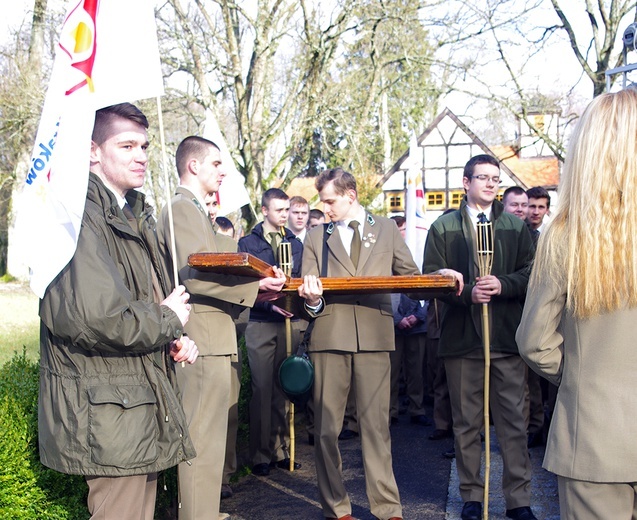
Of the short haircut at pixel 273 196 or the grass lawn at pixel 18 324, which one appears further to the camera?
the grass lawn at pixel 18 324

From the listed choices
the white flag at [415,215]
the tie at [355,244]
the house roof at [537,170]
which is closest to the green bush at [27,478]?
the tie at [355,244]

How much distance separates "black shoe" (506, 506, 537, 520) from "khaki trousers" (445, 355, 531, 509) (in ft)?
0.11

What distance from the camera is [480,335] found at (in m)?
5.58

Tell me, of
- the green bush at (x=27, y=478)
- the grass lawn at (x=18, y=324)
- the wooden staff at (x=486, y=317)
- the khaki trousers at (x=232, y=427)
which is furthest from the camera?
the grass lawn at (x=18, y=324)

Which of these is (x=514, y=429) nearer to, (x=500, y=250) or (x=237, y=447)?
(x=500, y=250)

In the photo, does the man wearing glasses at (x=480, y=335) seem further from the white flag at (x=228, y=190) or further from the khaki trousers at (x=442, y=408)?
the white flag at (x=228, y=190)

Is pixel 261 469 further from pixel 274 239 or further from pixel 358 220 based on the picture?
pixel 358 220

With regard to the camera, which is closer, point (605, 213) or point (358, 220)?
point (605, 213)

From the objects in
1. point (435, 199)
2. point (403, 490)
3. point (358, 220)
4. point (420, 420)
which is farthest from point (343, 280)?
point (435, 199)

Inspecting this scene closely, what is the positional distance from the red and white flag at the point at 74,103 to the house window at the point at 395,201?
1268 inches

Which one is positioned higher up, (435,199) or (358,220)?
(435,199)

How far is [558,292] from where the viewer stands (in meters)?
2.81

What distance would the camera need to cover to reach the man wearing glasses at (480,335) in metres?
5.53

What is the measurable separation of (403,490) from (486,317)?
1.90 m
